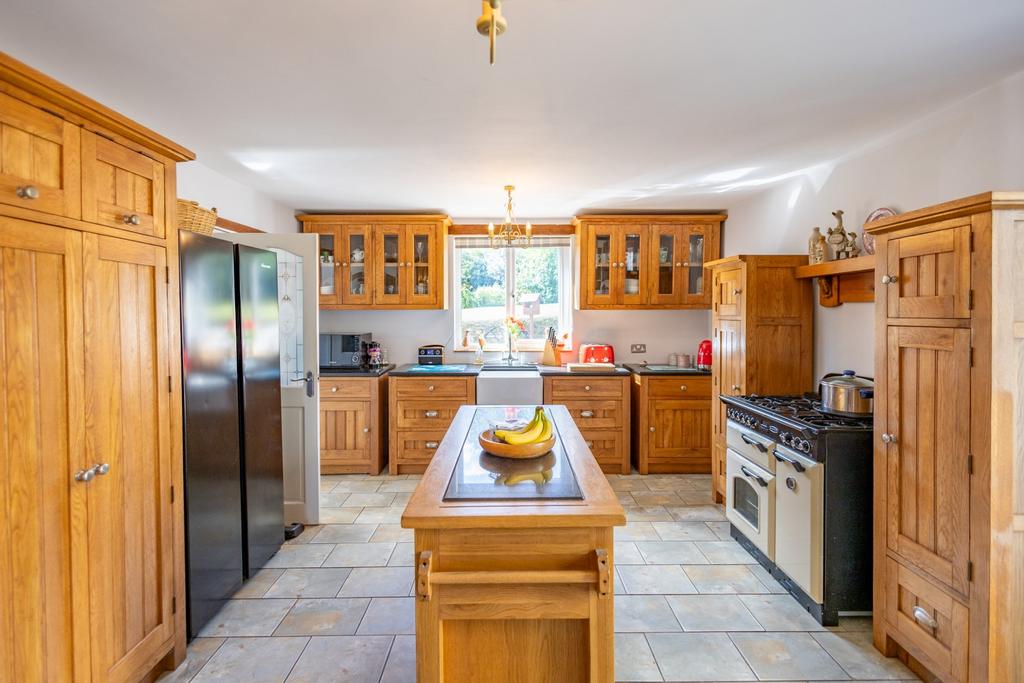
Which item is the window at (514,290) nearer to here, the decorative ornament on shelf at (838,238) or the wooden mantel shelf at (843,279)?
the wooden mantel shelf at (843,279)

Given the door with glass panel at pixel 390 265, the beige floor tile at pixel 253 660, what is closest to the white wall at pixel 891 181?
the door with glass panel at pixel 390 265

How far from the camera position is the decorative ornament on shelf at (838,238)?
10.1 feet

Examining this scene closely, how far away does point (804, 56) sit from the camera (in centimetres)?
197

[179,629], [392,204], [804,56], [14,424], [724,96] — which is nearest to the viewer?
[14,424]

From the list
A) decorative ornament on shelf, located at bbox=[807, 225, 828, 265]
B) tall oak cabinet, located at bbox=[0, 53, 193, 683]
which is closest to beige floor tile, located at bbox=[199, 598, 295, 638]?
tall oak cabinet, located at bbox=[0, 53, 193, 683]

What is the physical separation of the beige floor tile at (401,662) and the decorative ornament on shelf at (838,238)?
10.3ft

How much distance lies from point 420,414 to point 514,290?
1628 mm

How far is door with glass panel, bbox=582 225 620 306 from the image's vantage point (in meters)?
4.83

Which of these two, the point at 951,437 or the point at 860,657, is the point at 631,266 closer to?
Answer: the point at 951,437

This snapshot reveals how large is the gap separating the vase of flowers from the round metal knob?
3957mm

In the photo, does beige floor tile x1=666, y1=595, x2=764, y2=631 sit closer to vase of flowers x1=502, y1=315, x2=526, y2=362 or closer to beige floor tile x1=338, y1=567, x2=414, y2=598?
beige floor tile x1=338, y1=567, x2=414, y2=598

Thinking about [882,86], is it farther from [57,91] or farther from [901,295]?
[57,91]

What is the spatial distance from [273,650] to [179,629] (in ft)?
1.26

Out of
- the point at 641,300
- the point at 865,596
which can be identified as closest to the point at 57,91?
the point at 865,596
